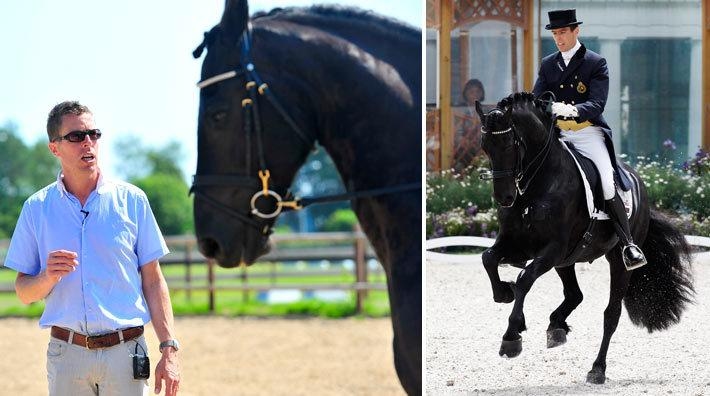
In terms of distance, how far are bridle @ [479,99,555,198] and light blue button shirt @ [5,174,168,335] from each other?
0.81m

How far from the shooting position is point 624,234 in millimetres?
2746

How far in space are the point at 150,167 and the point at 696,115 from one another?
28106mm

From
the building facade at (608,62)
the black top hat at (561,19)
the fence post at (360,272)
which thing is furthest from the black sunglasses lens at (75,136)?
the fence post at (360,272)

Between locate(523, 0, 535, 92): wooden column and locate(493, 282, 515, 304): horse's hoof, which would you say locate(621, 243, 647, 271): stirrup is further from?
locate(523, 0, 535, 92): wooden column

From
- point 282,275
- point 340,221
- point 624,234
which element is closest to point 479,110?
point 624,234

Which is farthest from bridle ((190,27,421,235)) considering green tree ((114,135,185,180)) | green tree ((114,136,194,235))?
green tree ((114,135,185,180))

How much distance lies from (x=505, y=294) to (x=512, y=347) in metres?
0.15

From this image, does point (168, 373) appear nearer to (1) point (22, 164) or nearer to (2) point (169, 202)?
(2) point (169, 202)

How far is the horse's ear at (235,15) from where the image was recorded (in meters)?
2.17

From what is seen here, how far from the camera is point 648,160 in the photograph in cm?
285

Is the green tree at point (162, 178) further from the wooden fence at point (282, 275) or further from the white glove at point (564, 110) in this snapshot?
the white glove at point (564, 110)

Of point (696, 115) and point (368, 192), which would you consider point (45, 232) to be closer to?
point (368, 192)

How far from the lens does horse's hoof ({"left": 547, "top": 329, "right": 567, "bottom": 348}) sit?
9.30 ft

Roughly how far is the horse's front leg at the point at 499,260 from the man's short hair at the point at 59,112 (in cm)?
103
